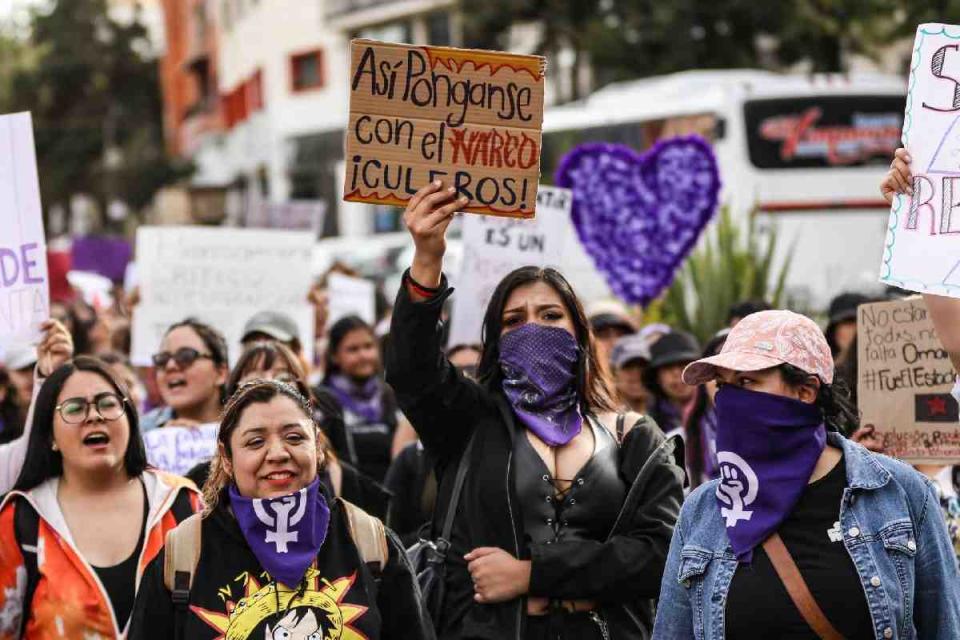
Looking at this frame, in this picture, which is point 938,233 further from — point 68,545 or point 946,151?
point 68,545

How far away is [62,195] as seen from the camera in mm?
57031

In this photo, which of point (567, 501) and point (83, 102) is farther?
point (83, 102)

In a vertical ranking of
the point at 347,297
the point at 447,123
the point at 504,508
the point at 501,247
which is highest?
the point at 447,123

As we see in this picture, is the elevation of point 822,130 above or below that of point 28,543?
above

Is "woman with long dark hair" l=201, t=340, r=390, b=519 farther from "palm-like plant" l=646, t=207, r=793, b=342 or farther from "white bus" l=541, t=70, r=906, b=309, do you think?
"white bus" l=541, t=70, r=906, b=309

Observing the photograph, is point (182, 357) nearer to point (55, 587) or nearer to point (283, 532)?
point (55, 587)

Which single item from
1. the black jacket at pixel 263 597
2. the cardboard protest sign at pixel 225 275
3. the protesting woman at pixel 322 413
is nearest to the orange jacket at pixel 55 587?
the black jacket at pixel 263 597

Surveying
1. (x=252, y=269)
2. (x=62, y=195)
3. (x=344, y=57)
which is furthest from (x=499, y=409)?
(x=62, y=195)

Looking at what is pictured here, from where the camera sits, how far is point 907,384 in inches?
227

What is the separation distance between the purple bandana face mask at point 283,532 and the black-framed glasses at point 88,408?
1.28 m

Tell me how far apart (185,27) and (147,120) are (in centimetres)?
336

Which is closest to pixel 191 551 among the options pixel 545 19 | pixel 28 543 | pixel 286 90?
pixel 28 543

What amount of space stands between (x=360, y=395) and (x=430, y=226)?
14.1 feet

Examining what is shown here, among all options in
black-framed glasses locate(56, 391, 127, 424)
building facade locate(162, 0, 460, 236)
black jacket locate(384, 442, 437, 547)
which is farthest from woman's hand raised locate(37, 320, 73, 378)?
building facade locate(162, 0, 460, 236)
